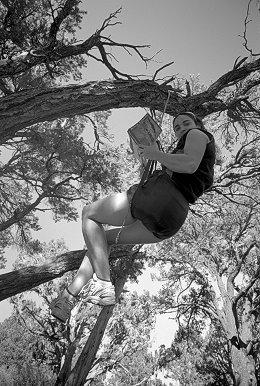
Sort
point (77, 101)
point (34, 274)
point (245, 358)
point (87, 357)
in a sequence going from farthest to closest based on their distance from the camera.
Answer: point (245, 358) < point (87, 357) < point (34, 274) < point (77, 101)

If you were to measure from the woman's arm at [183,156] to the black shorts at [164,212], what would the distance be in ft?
0.45

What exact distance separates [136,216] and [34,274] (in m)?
3.01

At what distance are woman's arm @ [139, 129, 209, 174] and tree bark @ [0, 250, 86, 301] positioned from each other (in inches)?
119

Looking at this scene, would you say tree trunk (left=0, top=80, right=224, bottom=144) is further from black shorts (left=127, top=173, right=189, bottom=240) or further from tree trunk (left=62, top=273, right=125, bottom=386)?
tree trunk (left=62, top=273, right=125, bottom=386)

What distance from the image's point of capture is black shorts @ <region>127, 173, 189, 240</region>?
1667mm

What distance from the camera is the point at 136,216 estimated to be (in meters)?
1.73

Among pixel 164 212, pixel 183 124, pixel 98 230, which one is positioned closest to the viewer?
pixel 164 212

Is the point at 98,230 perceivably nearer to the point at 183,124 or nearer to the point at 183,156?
the point at 183,156

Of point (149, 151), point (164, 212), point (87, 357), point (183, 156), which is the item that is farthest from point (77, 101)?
point (87, 357)

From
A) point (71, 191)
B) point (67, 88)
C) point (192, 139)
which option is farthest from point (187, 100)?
point (71, 191)

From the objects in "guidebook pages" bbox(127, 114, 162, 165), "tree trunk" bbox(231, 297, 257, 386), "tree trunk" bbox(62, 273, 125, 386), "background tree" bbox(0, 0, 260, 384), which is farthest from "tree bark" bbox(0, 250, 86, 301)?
"tree trunk" bbox(231, 297, 257, 386)

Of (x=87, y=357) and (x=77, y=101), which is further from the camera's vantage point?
(x=87, y=357)

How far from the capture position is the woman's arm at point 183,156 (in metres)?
1.68

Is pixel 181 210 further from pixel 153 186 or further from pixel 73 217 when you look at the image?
pixel 73 217
